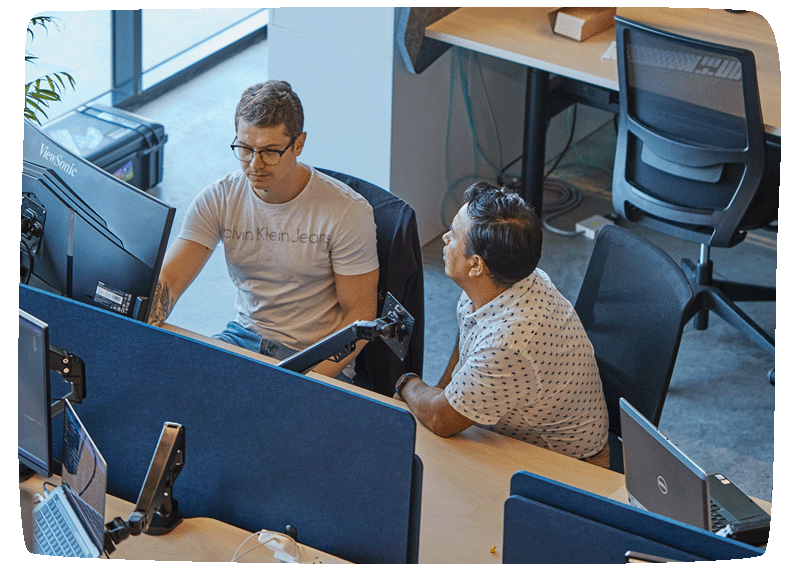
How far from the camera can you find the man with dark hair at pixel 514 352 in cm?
195

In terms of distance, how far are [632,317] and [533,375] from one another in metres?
0.34

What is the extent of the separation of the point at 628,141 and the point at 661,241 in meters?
0.84

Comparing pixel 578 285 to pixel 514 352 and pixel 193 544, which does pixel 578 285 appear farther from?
pixel 193 544

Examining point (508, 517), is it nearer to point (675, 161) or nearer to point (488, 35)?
point (675, 161)

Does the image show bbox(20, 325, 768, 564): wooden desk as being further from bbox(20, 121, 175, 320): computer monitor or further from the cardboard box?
the cardboard box

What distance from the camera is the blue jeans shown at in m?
2.41

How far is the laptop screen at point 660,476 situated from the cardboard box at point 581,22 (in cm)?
205

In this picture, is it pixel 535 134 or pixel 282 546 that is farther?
pixel 535 134

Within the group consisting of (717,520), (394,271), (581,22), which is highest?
(581,22)

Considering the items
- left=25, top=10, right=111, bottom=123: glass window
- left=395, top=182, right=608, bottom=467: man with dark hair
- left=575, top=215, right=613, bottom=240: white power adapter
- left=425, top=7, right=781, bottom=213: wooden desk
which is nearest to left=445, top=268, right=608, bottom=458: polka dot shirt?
left=395, top=182, right=608, bottom=467: man with dark hair

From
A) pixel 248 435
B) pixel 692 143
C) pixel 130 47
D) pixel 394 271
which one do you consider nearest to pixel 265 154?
pixel 394 271

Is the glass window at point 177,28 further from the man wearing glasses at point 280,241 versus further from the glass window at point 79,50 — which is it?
the man wearing glasses at point 280,241

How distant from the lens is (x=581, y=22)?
339cm

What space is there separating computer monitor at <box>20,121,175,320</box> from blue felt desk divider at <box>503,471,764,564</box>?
35.3 inches
